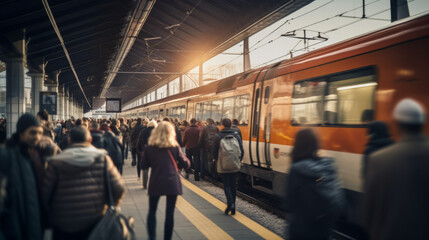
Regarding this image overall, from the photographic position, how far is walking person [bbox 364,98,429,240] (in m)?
2.40

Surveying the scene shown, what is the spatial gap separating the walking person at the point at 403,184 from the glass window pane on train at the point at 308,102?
15.0 feet

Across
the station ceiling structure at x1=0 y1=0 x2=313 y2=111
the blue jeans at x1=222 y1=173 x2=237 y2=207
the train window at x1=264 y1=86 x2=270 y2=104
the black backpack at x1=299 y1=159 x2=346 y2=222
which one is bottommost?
the blue jeans at x1=222 y1=173 x2=237 y2=207

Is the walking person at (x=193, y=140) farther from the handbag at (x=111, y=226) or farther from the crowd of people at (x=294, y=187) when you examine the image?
the handbag at (x=111, y=226)

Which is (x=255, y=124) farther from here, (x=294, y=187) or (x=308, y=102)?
(x=294, y=187)

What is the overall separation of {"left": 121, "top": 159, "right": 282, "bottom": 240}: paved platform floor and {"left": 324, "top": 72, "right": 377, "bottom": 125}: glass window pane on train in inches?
82.0

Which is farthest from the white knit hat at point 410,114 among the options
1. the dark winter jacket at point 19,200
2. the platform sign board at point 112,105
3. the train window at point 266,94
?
the platform sign board at point 112,105

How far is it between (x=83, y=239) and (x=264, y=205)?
5.71m

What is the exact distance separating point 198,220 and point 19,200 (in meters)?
4.08

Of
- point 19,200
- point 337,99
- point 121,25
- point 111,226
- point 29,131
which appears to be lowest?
point 111,226

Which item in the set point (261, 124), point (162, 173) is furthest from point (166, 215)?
point (261, 124)

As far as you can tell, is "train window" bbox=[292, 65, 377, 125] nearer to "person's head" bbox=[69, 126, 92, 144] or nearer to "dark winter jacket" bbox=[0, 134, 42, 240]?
"person's head" bbox=[69, 126, 92, 144]

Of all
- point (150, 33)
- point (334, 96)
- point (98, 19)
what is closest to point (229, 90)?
point (334, 96)

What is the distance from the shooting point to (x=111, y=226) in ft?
11.0

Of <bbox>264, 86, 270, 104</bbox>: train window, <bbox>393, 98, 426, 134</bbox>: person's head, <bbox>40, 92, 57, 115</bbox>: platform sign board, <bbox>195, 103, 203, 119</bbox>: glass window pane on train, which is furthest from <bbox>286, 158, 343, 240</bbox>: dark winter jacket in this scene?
<bbox>40, 92, 57, 115</bbox>: platform sign board
